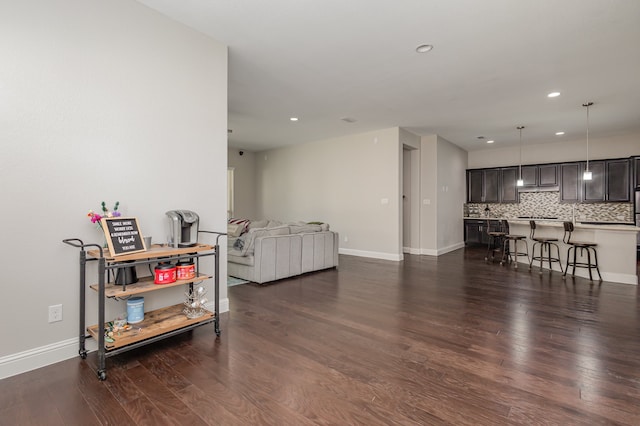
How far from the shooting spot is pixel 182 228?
2658 millimetres

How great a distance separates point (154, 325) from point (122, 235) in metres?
0.73

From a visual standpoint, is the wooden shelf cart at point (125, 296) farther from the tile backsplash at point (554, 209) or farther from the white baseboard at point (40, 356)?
the tile backsplash at point (554, 209)

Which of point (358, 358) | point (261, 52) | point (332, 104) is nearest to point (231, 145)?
point (332, 104)

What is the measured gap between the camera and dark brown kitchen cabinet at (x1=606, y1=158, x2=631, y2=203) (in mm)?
6914

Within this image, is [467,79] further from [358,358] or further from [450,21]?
[358,358]

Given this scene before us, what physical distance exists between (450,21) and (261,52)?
185cm

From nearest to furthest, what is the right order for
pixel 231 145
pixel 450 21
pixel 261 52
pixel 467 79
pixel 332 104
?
pixel 450 21
pixel 261 52
pixel 467 79
pixel 332 104
pixel 231 145

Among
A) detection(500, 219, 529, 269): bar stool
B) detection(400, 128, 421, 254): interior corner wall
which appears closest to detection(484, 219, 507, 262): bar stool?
detection(500, 219, 529, 269): bar stool

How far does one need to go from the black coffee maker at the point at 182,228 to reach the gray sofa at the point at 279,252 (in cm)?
178

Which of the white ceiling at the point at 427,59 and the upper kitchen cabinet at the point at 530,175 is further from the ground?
the white ceiling at the point at 427,59

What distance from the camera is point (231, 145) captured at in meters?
8.49

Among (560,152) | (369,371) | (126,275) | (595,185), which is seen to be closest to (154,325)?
(126,275)

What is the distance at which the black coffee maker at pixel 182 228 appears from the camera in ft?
8.44

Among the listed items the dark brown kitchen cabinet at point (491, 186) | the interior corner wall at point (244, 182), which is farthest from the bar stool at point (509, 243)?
the interior corner wall at point (244, 182)
